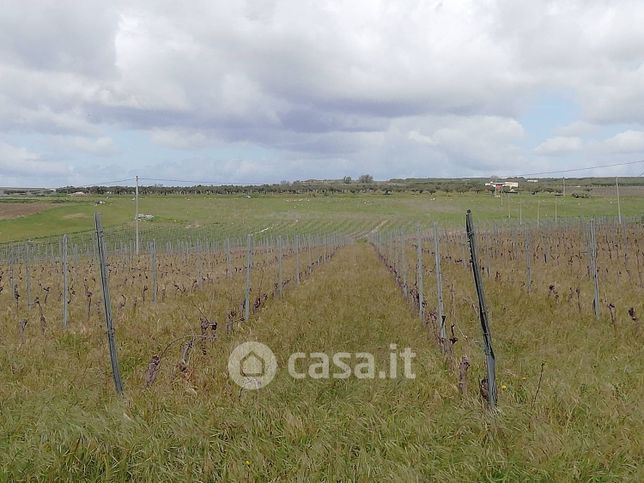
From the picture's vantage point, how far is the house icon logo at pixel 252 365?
4727 mm

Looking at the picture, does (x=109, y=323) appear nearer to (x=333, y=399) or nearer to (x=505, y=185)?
(x=333, y=399)

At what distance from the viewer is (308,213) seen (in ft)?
224

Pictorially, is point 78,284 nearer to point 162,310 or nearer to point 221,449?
point 162,310

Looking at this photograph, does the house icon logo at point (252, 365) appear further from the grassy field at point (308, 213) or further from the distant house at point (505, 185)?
the grassy field at point (308, 213)

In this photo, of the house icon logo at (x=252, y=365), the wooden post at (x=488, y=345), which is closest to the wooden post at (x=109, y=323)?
the house icon logo at (x=252, y=365)

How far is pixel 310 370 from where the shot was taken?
4.96 m

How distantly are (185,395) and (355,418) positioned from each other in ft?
5.22

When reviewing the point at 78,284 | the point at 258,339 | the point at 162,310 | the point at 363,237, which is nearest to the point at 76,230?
the point at 363,237

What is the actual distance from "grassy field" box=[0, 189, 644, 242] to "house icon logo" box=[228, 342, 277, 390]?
46100mm

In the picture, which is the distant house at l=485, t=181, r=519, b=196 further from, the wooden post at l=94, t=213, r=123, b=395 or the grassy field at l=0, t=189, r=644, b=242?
the wooden post at l=94, t=213, r=123, b=395

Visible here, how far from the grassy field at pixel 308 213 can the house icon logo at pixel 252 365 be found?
4610 centimetres

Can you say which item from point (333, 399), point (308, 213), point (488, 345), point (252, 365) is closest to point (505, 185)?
point (252, 365)

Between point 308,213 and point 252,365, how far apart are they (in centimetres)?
6310

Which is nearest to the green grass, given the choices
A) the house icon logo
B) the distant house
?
the house icon logo
